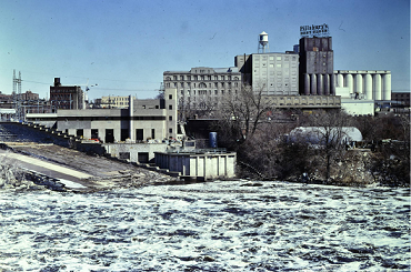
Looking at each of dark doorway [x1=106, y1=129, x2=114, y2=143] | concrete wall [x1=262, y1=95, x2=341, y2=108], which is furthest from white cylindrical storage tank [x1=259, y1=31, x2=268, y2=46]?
dark doorway [x1=106, y1=129, x2=114, y2=143]

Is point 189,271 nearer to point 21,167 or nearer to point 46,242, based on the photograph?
point 46,242

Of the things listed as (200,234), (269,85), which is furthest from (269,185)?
(269,85)

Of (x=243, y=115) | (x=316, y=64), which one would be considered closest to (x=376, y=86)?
(x=316, y=64)

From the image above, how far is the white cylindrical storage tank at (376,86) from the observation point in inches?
1711

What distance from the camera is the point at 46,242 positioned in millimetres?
7281

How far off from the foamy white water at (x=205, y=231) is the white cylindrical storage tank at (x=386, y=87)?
32082mm

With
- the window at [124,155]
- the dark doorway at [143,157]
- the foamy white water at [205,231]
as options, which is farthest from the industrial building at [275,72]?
the foamy white water at [205,231]

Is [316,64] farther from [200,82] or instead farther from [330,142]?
[330,142]

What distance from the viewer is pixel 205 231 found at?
318 inches

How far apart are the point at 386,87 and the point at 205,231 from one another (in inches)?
1562

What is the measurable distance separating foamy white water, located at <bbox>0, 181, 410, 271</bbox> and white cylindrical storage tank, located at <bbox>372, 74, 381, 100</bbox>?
33.9 meters

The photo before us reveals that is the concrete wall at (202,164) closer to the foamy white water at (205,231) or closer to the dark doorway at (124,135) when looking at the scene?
the foamy white water at (205,231)

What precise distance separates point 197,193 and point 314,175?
535cm

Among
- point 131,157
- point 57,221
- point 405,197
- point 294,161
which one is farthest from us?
point 131,157
